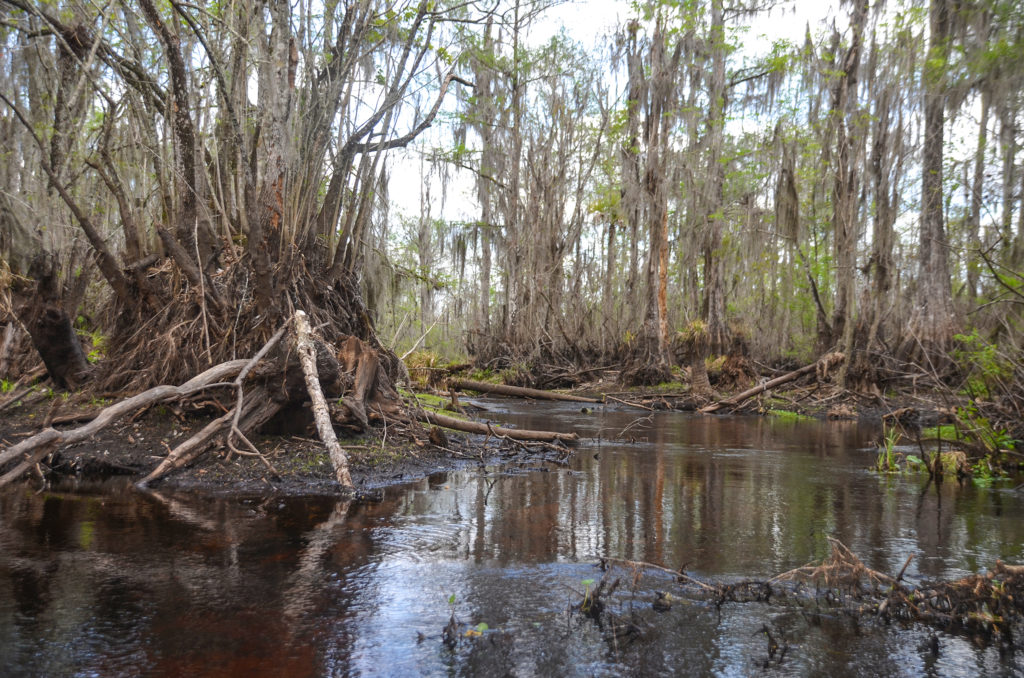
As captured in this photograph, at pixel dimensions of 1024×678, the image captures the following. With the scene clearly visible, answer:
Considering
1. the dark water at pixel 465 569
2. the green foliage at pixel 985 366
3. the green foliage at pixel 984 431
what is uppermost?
the green foliage at pixel 985 366

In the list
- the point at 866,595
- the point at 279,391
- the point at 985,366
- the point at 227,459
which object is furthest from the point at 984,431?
the point at 227,459

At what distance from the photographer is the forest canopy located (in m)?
8.00

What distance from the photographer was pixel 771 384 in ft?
55.3

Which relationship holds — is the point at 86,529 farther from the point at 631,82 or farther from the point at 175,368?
the point at 631,82

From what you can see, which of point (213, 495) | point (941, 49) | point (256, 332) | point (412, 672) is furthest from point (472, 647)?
point (941, 49)

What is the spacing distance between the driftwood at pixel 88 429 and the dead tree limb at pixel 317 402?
66 cm

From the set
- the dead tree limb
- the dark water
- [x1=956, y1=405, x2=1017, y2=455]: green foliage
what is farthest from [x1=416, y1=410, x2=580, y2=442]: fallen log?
[x1=956, y1=405, x2=1017, y2=455]: green foliage

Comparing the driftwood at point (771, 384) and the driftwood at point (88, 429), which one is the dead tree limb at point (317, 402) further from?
the driftwood at point (771, 384)

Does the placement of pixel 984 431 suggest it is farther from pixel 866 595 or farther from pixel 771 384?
pixel 771 384

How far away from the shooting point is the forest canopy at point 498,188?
315 inches

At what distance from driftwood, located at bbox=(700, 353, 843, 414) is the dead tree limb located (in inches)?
453

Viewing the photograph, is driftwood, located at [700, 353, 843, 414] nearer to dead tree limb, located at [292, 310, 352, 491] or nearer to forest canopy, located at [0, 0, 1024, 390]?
forest canopy, located at [0, 0, 1024, 390]

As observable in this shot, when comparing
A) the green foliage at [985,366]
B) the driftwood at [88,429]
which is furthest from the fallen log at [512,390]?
the driftwood at [88,429]

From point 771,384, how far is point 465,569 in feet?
46.7
